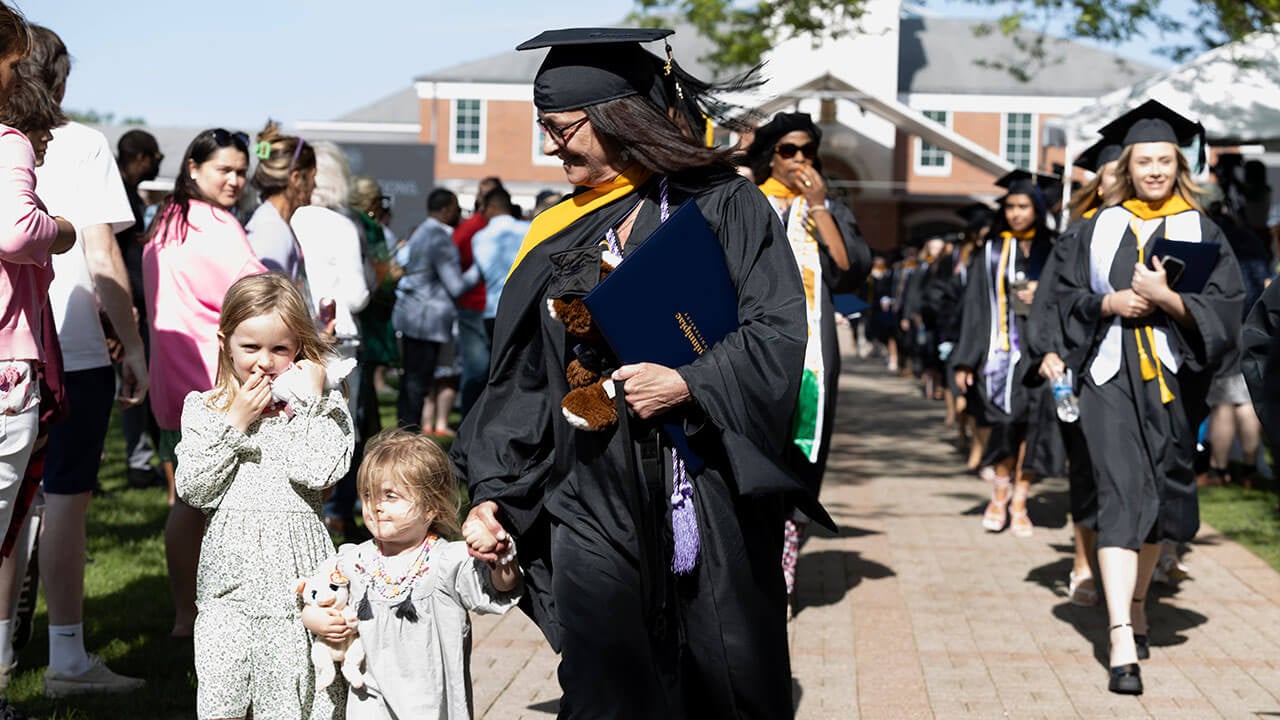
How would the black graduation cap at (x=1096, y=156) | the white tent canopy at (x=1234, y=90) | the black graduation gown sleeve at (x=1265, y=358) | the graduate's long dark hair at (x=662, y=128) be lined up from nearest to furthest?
the graduate's long dark hair at (x=662, y=128)
the black graduation gown sleeve at (x=1265, y=358)
the black graduation cap at (x=1096, y=156)
the white tent canopy at (x=1234, y=90)

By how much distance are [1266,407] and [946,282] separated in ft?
35.1

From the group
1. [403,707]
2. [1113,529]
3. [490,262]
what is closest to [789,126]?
[1113,529]

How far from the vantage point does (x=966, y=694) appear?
6.07m

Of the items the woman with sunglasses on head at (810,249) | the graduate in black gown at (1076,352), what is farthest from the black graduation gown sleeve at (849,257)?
the graduate in black gown at (1076,352)

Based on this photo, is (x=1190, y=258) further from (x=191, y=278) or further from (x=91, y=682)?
(x=91, y=682)

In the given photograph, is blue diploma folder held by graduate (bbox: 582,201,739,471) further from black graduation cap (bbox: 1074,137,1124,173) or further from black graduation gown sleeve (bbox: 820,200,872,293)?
black graduation cap (bbox: 1074,137,1124,173)

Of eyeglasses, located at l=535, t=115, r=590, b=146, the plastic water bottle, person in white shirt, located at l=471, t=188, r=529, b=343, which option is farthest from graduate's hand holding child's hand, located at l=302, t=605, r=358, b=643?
person in white shirt, located at l=471, t=188, r=529, b=343

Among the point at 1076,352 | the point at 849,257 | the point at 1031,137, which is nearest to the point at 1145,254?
the point at 1076,352

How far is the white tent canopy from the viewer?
13.9m

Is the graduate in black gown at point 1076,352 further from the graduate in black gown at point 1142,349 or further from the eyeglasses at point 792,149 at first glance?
the eyeglasses at point 792,149

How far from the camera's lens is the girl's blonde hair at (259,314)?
15.3 feet

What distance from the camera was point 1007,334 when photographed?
10453mm

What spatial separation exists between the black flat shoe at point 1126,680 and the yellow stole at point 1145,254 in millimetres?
1090

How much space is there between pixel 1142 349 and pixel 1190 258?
42 centimetres
